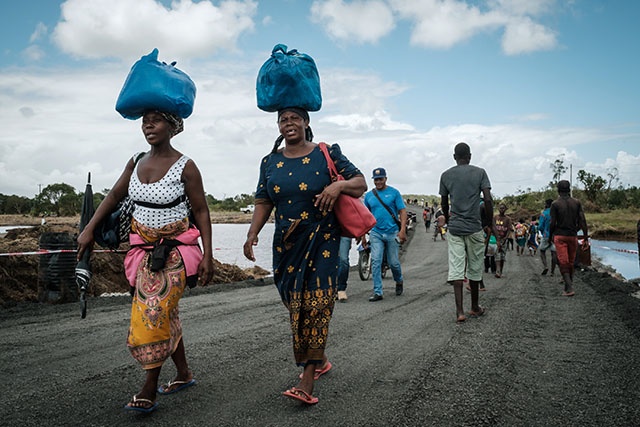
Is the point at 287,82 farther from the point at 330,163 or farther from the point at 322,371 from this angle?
the point at 322,371

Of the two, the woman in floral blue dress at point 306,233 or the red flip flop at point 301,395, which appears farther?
the woman in floral blue dress at point 306,233

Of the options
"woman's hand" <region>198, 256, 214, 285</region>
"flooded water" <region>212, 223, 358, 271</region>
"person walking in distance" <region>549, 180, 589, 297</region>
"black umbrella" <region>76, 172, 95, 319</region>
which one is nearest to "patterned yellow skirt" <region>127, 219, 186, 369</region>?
"woman's hand" <region>198, 256, 214, 285</region>

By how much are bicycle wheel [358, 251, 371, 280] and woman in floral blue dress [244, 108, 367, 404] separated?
9.64 m

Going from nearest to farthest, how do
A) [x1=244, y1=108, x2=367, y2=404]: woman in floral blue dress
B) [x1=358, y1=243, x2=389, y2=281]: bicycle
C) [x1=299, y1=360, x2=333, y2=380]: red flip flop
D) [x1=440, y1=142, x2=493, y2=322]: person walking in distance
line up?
1. [x1=244, y1=108, x2=367, y2=404]: woman in floral blue dress
2. [x1=299, y1=360, x2=333, y2=380]: red flip flop
3. [x1=440, y1=142, x2=493, y2=322]: person walking in distance
4. [x1=358, y1=243, x2=389, y2=281]: bicycle

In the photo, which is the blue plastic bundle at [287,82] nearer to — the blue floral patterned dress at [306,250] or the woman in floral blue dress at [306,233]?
the woman in floral blue dress at [306,233]

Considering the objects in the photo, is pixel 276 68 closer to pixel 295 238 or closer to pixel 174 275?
pixel 295 238

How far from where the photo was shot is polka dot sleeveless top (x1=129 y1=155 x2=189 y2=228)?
379cm

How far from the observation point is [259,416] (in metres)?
3.59

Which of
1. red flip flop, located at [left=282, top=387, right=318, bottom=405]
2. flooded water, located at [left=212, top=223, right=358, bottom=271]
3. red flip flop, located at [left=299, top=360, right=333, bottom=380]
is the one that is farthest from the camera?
flooded water, located at [left=212, top=223, right=358, bottom=271]

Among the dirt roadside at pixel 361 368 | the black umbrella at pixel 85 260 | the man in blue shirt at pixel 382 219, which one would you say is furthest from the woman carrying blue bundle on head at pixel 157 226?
the man in blue shirt at pixel 382 219

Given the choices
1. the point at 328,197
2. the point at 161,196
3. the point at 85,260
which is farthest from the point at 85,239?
the point at 328,197

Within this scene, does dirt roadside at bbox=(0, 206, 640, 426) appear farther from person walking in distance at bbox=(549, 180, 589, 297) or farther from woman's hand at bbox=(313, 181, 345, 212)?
person walking in distance at bbox=(549, 180, 589, 297)

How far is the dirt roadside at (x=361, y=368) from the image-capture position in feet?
11.9

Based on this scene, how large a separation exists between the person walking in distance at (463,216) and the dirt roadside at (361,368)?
2.02ft
